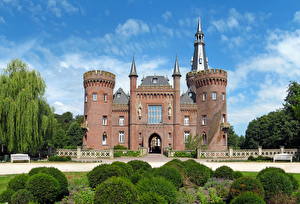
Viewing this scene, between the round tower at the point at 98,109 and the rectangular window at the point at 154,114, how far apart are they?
20.8 ft

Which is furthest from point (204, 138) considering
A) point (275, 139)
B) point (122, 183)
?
point (122, 183)

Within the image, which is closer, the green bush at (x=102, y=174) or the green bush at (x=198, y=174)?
the green bush at (x=102, y=174)

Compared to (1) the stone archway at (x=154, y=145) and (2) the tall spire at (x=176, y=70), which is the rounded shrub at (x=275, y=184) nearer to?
(2) the tall spire at (x=176, y=70)

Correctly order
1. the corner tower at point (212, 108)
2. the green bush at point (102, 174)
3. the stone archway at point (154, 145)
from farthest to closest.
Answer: the stone archway at point (154, 145) → the corner tower at point (212, 108) → the green bush at point (102, 174)

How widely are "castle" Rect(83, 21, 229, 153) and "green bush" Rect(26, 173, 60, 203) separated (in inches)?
1356

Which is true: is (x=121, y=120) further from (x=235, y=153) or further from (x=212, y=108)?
(x=235, y=153)

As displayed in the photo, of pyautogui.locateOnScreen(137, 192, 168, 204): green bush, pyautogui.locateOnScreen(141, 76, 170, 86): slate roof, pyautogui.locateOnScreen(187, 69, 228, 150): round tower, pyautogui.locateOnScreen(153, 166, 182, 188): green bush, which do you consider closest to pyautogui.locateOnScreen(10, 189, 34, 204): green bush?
pyautogui.locateOnScreen(137, 192, 168, 204): green bush

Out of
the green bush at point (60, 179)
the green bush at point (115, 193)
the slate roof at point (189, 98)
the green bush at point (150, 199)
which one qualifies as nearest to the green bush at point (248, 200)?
the green bush at point (150, 199)

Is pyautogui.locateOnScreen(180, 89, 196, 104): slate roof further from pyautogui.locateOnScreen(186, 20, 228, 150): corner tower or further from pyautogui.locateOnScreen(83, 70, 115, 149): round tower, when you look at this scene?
pyautogui.locateOnScreen(83, 70, 115, 149): round tower

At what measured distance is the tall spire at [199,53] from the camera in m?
59.3

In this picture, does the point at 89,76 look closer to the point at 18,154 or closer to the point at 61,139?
the point at 61,139

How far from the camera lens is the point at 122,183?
7969 mm

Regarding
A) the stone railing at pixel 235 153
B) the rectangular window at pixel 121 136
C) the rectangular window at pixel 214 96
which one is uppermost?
the rectangular window at pixel 214 96

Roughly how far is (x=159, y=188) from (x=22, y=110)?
71.2 ft
